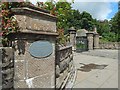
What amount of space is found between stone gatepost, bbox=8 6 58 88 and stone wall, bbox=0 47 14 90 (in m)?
0.08

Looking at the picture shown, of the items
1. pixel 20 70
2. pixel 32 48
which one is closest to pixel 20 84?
pixel 20 70

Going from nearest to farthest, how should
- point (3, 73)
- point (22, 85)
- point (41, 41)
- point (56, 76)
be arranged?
point (3, 73), point (22, 85), point (41, 41), point (56, 76)

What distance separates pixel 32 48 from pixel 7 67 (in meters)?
0.60

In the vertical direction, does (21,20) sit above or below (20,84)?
above

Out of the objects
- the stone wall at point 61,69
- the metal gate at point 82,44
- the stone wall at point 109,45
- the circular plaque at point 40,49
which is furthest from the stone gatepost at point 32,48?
the stone wall at point 109,45

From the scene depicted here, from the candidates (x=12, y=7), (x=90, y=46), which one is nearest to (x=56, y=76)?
(x=12, y=7)

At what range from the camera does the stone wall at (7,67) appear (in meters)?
3.42

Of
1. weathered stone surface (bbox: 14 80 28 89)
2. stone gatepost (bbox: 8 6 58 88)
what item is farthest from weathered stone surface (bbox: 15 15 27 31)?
weathered stone surface (bbox: 14 80 28 89)

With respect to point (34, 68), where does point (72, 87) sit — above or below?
below

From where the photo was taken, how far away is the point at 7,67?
11.5 ft

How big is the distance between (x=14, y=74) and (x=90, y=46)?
1848 cm

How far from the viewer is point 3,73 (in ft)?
11.2

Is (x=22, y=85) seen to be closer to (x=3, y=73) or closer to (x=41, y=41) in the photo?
(x=3, y=73)

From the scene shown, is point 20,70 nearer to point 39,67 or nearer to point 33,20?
point 39,67
